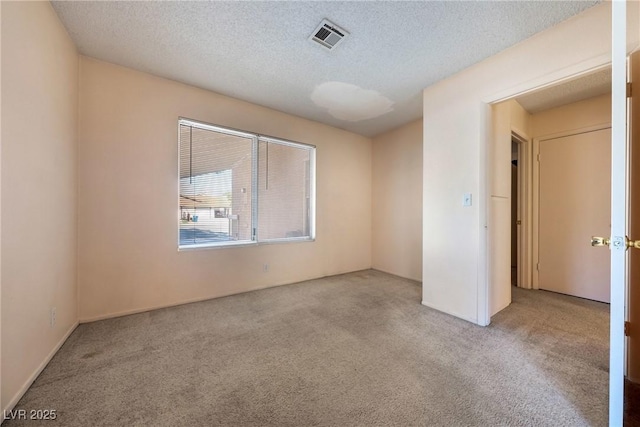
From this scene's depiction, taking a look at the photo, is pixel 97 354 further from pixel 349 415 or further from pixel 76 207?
pixel 349 415

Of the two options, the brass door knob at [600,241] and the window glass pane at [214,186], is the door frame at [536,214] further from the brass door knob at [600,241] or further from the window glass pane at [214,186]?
the window glass pane at [214,186]

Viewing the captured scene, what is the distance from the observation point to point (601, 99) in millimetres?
3008

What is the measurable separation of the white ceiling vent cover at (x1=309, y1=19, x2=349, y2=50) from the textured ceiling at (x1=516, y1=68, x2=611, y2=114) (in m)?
2.01

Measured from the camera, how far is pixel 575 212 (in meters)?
3.23

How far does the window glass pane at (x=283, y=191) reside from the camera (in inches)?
144

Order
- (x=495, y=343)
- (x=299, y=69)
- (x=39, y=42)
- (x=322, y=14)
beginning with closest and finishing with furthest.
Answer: (x=39, y=42), (x=322, y=14), (x=495, y=343), (x=299, y=69)

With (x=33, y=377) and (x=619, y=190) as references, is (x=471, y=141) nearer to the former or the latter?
(x=619, y=190)

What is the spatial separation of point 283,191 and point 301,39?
2.13 metres

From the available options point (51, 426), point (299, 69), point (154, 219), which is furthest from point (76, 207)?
point (299, 69)

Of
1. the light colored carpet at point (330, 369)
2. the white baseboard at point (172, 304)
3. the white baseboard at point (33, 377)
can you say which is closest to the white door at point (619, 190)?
the light colored carpet at point (330, 369)

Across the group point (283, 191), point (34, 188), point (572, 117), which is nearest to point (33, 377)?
point (34, 188)

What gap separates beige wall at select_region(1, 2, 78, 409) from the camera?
1.39 meters

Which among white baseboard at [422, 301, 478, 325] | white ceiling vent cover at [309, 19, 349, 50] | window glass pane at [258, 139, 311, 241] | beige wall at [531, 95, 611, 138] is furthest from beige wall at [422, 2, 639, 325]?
window glass pane at [258, 139, 311, 241]

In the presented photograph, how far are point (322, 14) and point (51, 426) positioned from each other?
305cm
